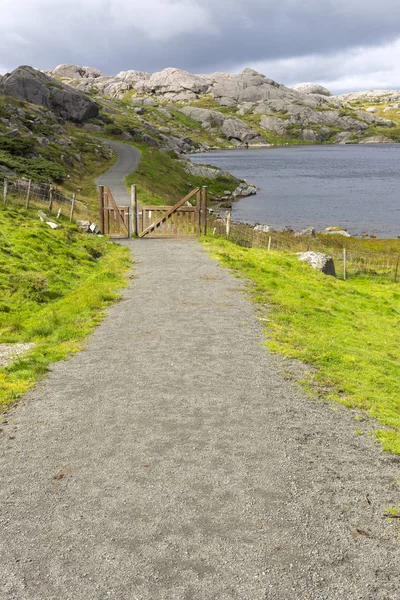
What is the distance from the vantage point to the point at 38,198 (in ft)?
126

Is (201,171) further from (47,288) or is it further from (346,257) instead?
(47,288)

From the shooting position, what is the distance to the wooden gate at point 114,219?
3172 cm

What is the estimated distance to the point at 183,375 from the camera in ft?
37.8

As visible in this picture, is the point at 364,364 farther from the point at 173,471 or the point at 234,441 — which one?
the point at 173,471

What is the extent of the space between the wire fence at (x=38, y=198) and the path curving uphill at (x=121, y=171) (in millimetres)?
5259

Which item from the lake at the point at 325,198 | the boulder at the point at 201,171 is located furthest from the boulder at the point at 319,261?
the boulder at the point at 201,171

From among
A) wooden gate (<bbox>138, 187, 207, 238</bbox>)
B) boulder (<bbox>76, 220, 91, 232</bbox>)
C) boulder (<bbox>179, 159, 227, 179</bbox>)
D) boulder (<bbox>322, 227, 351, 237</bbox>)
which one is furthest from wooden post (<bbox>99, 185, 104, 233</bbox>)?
boulder (<bbox>179, 159, 227, 179</bbox>)

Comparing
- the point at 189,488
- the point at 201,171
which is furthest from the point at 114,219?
the point at 201,171

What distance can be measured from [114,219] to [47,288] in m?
14.1

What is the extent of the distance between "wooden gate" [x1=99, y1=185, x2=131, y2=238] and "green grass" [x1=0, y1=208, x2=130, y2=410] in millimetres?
2380

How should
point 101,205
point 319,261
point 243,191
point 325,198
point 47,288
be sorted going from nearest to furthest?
1. point 47,288
2. point 319,261
3. point 101,205
4. point 325,198
5. point 243,191

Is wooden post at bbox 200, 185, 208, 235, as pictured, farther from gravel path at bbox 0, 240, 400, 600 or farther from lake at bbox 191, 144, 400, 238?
lake at bbox 191, 144, 400, 238

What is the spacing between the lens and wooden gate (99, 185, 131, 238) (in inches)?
1249

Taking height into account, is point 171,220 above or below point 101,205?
below
